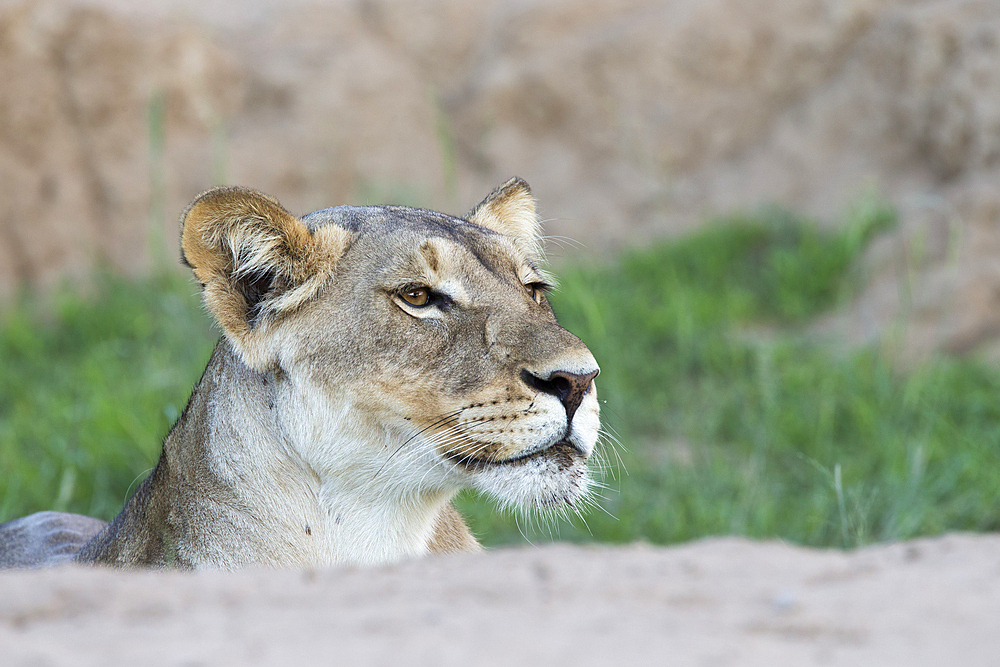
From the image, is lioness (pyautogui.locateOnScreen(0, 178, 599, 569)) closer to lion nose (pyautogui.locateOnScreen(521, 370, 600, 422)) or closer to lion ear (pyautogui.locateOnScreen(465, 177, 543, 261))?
lion nose (pyautogui.locateOnScreen(521, 370, 600, 422))

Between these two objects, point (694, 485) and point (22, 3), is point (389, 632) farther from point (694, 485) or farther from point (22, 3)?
point (22, 3)

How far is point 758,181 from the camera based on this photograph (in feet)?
25.6

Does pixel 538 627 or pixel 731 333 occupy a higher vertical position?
pixel 538 627

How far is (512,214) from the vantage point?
358 cm

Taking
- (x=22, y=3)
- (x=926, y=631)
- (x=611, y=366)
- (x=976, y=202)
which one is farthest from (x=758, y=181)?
(x=926, y=631)

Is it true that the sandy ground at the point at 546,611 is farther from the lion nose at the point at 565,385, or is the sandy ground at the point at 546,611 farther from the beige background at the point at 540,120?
the beige background at the point at 540,120

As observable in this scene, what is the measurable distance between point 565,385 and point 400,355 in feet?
1.47

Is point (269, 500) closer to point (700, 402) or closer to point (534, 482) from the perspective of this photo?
point (534, 482)

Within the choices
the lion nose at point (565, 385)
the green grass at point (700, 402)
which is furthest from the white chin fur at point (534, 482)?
the green grass at point (700, 402)

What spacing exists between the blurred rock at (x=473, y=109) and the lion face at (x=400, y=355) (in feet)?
15.0

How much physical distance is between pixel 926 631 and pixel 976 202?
5612 millimetres

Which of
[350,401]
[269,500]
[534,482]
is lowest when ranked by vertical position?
[269,500]

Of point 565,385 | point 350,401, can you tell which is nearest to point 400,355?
point 350,401

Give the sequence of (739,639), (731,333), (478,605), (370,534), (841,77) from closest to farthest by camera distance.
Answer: (739,639) < (478,605) < (370,534) < (731,333) < (841,77)
